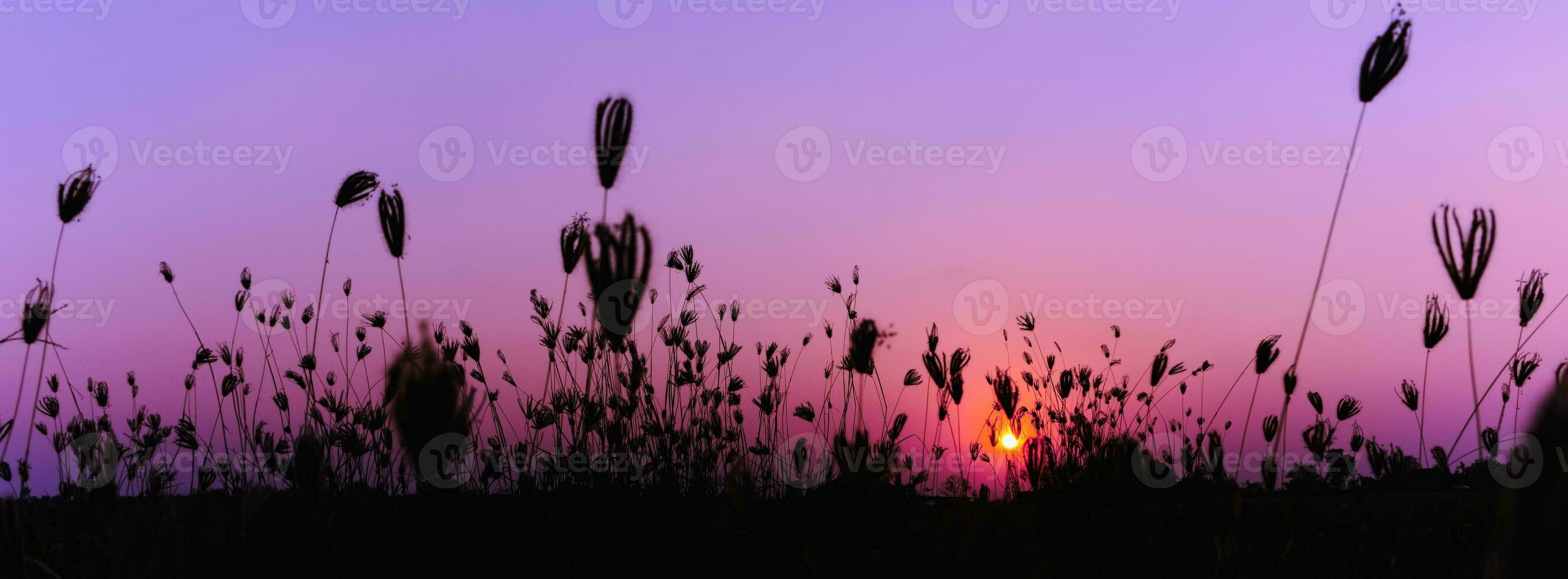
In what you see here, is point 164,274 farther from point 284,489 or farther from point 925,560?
point 925,560

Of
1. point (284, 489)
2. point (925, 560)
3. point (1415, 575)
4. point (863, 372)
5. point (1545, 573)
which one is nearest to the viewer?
point (1545, 573)

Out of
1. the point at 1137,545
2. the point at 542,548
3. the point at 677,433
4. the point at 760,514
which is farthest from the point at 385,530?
the point at 1137,545

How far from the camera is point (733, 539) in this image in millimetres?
2641

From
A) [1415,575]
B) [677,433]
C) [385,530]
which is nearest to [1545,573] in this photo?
[1415,575]

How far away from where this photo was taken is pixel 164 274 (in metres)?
4.71

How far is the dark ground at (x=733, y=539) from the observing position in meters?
2.30

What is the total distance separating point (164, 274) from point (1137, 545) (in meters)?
4.57

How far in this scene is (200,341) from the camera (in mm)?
4656

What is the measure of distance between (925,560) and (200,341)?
3.85 meters

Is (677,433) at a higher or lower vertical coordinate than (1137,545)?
higher

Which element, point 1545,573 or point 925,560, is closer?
point 1545,573

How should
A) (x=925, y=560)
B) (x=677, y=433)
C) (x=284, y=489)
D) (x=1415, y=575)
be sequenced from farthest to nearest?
(x=677, y=433) → (x=284, y=489) → (x=1415, y=575) → (x=925, y=560)

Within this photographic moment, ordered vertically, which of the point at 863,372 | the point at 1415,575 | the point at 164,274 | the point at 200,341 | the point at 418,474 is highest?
the point at 164,274

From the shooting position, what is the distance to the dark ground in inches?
90.5
